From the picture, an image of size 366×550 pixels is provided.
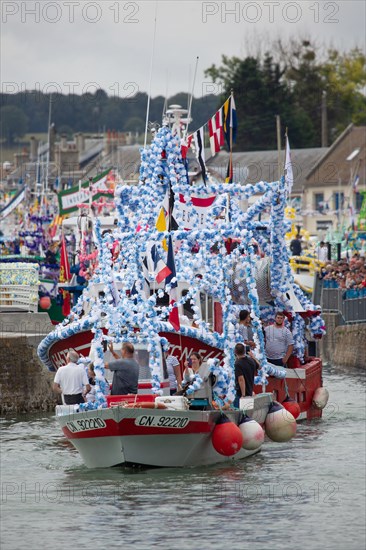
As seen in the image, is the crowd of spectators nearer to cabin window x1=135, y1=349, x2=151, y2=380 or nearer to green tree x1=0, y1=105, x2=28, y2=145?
cabin window x1=135, y1=349, x2=151, y2=380

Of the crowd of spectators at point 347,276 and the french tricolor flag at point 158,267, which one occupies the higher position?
the french tricolor flag at point 158,267

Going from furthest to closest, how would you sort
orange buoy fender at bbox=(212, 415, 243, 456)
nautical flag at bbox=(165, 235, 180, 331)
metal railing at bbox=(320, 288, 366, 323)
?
1. metal railing at bbox=(320, 288, 366, 323)
2. nautical flag at bbox=(165, 235, 180, 331)
3. orange buoy fender at bbox=(212, 415, 243, 456)

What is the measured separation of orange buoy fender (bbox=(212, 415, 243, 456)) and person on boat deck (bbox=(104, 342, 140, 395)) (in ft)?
4.39

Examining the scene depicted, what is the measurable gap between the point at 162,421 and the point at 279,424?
138 inches

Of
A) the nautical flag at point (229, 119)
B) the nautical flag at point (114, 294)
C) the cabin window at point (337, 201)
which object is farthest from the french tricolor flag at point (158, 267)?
the cabin window at point (337, 201)

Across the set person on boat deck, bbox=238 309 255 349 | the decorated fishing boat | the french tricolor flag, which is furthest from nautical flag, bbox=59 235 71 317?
the french tricolor flag

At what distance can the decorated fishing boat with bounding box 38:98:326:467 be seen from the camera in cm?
2217

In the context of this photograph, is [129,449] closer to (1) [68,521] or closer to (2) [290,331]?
(1) [68,521]

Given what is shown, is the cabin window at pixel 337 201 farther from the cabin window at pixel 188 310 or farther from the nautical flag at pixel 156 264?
the nautical flag at pixel 156 264

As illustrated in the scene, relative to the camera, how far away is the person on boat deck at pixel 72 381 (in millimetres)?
23703

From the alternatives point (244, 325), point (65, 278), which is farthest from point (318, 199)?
point (244, 325)

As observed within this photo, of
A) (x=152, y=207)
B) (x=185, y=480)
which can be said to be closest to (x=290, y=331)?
(x=152, y=207)

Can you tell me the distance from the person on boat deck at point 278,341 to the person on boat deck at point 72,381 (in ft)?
15.2

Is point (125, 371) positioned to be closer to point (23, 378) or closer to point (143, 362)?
point (143, 362)
